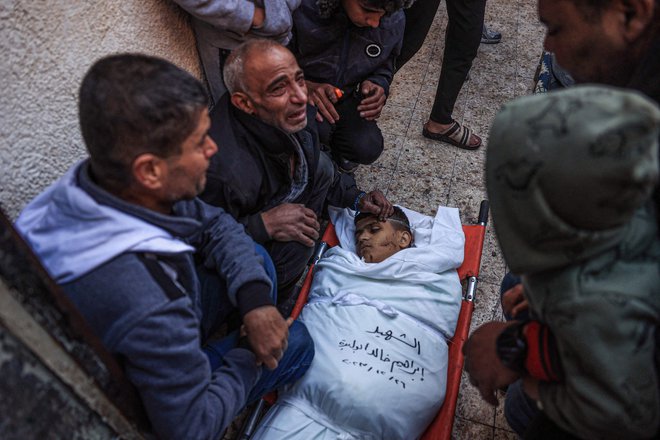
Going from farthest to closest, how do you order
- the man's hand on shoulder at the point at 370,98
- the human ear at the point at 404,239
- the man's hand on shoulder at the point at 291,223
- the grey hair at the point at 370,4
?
the man's hand on shoulder at the point at 370,98, the human ear at the point at 404,239, the grey hair at the point at 370,4, the man's hand on shoulder at the point at 291,223

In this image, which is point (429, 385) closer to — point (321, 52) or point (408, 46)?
point (321, 52)

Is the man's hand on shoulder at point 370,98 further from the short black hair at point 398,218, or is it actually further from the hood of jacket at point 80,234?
the hood of jacket at point 80,234

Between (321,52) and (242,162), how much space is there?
1040 millimetres

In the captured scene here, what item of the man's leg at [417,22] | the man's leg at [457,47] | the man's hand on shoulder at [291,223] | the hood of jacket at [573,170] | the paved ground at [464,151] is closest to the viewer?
the hood of jacket at [573,170]

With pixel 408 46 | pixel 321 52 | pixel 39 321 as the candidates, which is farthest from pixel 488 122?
pixel 39 321

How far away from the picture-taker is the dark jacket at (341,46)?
266 centimetres

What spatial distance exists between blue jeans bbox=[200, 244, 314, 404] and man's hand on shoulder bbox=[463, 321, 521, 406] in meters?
0.75

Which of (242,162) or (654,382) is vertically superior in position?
(654,382)

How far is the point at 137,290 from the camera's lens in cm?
123

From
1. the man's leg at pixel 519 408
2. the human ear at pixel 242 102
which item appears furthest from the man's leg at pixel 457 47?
the man's leg at pixel 519 408

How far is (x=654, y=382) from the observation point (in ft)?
3.39

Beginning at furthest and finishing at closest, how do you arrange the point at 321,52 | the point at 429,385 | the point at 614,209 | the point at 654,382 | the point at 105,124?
1. the point at 321,52
2. the point at 429,385
3. the point at 105,124
4. the point at 654,382
5. the point at 614,209

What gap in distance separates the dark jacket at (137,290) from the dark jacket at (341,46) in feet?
5.59

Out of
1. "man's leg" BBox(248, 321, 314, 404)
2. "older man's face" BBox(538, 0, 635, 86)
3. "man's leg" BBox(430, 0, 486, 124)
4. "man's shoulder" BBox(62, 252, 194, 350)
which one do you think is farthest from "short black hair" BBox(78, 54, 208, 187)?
"man's leg" BBox(430, 0, 486, 124)
